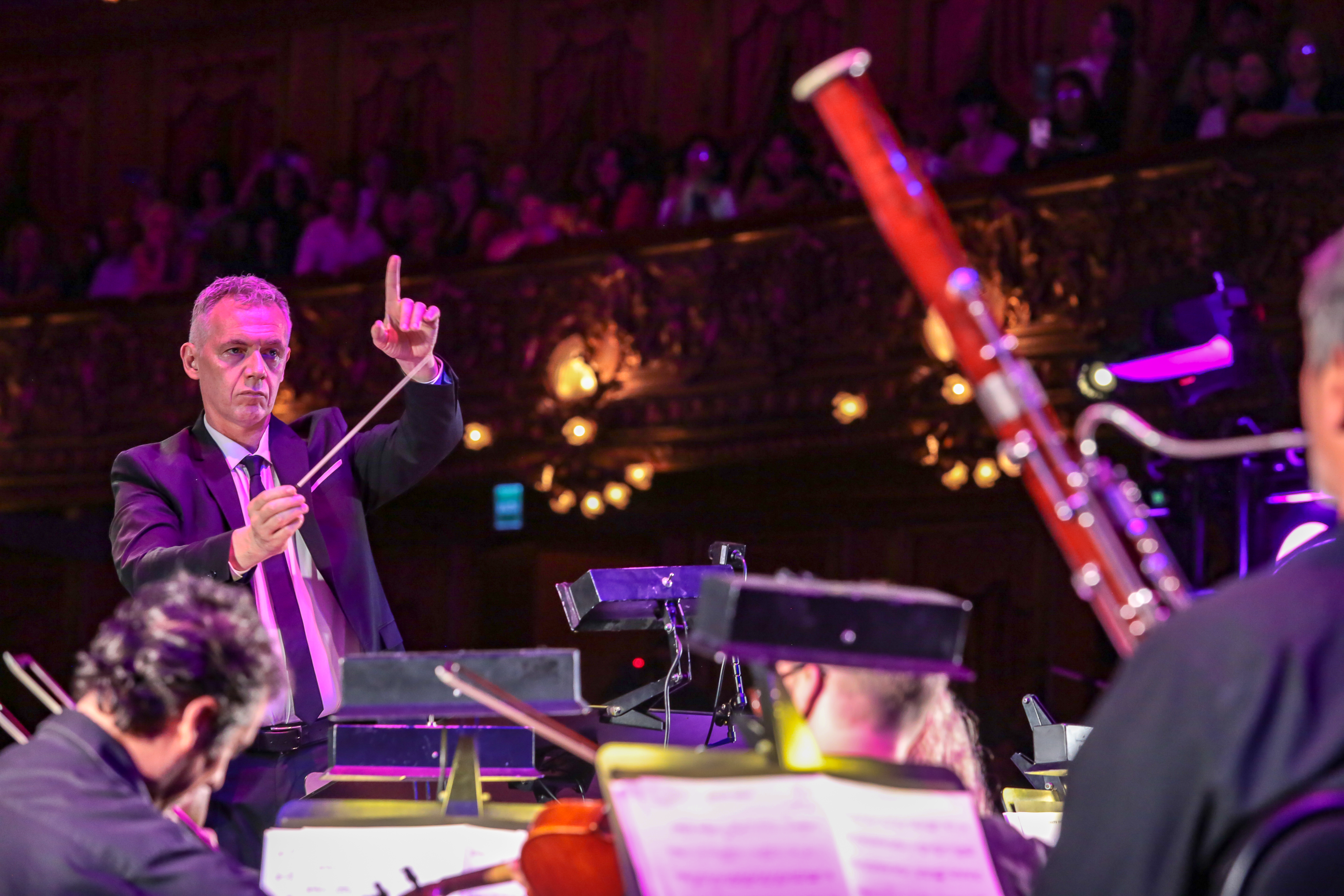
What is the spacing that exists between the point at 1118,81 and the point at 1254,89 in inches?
28.3

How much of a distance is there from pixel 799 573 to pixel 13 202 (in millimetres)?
6078

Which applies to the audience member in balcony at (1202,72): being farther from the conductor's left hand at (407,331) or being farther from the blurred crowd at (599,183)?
the conductor's left hand at (407,331)

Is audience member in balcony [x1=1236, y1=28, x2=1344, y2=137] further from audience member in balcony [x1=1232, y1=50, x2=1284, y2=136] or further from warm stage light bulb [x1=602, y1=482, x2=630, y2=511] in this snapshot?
warm stage light bulb [x1=602, y1=482, x2=630, y2=511]

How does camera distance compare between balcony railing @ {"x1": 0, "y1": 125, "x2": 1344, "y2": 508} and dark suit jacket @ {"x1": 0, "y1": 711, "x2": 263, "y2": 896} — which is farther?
balcony railing @ {"x1": 0, "y1": 125, "x2": 1344, "y2": 508}

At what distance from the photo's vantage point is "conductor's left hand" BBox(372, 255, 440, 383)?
3.06m

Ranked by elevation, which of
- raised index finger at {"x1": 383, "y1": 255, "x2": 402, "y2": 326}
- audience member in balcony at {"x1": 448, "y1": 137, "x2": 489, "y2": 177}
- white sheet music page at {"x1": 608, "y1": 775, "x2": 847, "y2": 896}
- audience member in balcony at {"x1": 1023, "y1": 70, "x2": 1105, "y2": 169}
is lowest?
white sheet music page at {"x1": 608, "y1": 775, "x2": 847, "y2": 896}

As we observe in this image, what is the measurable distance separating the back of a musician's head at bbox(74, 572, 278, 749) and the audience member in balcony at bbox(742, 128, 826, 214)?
19.5 feet

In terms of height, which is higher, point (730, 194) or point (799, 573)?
point (730, 194)

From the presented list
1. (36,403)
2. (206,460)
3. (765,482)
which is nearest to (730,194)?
(765,482)

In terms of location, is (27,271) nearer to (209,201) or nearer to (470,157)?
(209,201)

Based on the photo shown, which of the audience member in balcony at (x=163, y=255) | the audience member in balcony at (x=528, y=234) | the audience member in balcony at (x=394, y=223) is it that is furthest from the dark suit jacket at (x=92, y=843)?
the audience member in balcony at (x=163, y=255)

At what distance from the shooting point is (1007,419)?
1.37 m

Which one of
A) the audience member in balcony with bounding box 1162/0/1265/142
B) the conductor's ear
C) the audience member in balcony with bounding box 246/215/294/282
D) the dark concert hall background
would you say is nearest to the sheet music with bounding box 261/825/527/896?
the conductor's ear

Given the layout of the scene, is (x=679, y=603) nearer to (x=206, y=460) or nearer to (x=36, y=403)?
(x=206, y=460)
